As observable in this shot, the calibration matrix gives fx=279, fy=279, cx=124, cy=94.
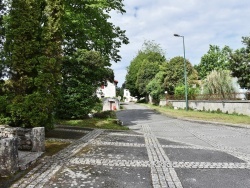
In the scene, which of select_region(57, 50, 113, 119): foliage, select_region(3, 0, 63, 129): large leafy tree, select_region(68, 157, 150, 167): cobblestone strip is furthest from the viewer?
select_region(57, 50, 113, 119): foliage

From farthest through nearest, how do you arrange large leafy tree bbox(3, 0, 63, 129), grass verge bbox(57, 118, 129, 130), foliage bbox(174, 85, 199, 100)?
foliage bbox(174, 85, 199, 100) < grass verge bbox(57, 118, 129, 130) < large leafy tree bbox(3, 0, 63, 129)

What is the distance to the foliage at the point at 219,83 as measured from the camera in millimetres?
31266

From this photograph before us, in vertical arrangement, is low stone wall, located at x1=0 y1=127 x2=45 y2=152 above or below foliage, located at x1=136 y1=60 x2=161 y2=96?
below

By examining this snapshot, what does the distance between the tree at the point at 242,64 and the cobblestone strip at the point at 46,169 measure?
21.2m

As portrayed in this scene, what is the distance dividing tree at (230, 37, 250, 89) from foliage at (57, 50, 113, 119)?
48.1ft

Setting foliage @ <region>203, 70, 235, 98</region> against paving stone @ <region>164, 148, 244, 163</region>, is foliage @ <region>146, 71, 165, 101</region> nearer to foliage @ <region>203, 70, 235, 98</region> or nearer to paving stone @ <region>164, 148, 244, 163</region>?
foliage @ <region>203, 70, 235, 98</region>

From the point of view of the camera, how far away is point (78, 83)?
18750 mm

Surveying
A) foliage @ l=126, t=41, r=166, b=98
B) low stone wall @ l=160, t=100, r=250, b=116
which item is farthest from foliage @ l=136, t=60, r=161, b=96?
low stone wall @ l=160, t=100, r=250, b=116

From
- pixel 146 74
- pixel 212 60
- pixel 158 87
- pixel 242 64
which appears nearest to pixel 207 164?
pixel 242 64

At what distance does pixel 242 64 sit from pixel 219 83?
5166mm

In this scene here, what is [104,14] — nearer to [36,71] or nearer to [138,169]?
[36,71]

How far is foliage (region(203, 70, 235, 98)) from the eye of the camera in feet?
103

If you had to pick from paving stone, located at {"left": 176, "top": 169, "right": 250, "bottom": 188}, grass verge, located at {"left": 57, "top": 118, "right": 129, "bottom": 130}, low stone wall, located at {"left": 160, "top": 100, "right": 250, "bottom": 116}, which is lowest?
paving stone, located at {"left": 176, "top": 169, "right": 250, "bottom": 188}

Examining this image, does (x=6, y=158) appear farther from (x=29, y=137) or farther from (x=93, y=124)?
(x=93, y=124)
